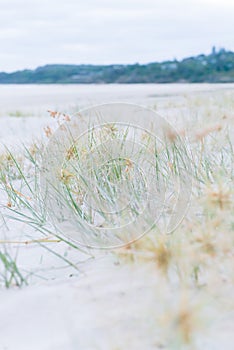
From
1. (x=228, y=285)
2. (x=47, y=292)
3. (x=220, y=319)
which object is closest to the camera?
(x=220, y=319)

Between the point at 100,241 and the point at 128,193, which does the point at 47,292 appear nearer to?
the point at 100,241

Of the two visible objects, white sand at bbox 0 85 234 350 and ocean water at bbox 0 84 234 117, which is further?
ocean water at bbox 0 84 234 117

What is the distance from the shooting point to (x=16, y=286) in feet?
4.29

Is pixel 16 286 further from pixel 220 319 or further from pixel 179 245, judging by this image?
pixel 220 319

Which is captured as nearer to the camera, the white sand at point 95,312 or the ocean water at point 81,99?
the white sand at point 95,312

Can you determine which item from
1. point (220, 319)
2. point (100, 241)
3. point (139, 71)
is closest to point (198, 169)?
point (100, 241)

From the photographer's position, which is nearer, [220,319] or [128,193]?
[220,319]

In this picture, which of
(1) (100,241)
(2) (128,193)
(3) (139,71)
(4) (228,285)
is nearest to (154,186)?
(2) (128,193)

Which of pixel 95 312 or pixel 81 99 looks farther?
pixel 81 99

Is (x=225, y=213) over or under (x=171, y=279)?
over

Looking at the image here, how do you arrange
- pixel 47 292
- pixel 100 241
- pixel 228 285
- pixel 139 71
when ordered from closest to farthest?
pixel 228 285 → pixel 47 292 → pixel 100 241 → pixel 139 71

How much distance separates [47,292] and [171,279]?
0.29 meters

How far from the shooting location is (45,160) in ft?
7.73

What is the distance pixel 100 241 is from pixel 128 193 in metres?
0.31
